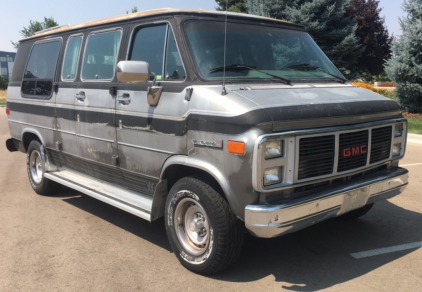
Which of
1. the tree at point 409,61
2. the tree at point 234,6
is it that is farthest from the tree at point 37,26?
the tree at point 409,61

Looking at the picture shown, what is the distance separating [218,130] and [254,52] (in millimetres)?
1295

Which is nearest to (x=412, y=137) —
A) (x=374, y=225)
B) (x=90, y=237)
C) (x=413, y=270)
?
(x=374, y=225)

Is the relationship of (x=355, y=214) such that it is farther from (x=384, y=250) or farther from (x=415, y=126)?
(x=415, y=126)

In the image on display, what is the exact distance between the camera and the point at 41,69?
6.76m

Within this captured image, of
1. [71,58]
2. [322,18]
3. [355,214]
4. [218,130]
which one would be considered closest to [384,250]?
[355,214]

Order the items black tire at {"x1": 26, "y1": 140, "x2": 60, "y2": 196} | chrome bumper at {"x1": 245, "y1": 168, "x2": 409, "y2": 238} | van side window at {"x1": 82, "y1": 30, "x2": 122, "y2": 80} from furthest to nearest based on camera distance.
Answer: black tire at {"x1": 26, "y1": 140, "x2": 60, "y2": 196} < van side window at {"x1": 82, "y1": 30, "x2": 122, "y2": 80} < chrome bumper at {"x1": 245, "y1": 168, "x2": 409, "y2": 238}

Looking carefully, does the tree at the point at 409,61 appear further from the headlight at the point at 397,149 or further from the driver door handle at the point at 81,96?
the driver door handle at the point at 81,96

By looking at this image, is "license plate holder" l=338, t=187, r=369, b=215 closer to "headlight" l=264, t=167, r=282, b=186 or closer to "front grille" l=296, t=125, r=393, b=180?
"front grille" l=296, t=125, r=393, b=180

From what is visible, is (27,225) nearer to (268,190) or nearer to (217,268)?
(217,268)

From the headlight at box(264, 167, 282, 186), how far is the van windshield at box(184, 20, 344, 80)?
1105 millimetres

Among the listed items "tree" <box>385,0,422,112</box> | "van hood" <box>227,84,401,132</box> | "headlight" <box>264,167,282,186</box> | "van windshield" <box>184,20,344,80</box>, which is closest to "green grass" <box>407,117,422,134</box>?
"tree" <box>385,0,422,112</box>

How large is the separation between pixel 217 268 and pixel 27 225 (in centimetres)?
280

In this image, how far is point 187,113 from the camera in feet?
13.6

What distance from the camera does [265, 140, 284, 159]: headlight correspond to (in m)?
3.60
